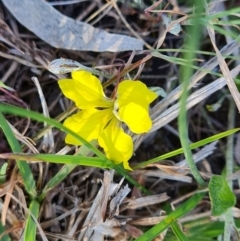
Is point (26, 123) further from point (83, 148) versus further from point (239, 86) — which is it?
point (239, 86)

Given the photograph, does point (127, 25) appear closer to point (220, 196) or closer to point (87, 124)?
point (87, 124)

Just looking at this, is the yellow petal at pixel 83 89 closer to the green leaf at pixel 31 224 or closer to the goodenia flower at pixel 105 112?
the goodenia flower at pixel 105 112

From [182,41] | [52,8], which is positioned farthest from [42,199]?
[182,41]

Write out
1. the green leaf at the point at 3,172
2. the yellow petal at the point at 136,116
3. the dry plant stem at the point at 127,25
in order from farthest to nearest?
the dry plant stem at the point at 127,25, the green leaf at the point at 3,172, the yellow petal at the point at 136,116

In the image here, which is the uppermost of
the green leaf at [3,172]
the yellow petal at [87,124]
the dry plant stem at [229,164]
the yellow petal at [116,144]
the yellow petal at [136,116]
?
the yellow petal at [136,116]

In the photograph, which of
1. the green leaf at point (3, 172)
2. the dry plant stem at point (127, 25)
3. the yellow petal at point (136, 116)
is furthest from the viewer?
the dry plant stem at point (127, 25)

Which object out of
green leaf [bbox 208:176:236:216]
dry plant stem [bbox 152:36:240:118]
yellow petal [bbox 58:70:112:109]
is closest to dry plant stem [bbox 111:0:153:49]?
dry plant stem [bbox 152:36:240:118]

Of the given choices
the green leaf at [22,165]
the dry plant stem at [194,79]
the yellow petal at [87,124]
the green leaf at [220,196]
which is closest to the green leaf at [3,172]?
the green leaf at [22,165]

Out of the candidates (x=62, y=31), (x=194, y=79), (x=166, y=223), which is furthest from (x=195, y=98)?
(x=62, y=31)

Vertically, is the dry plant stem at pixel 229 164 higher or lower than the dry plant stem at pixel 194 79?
lower
